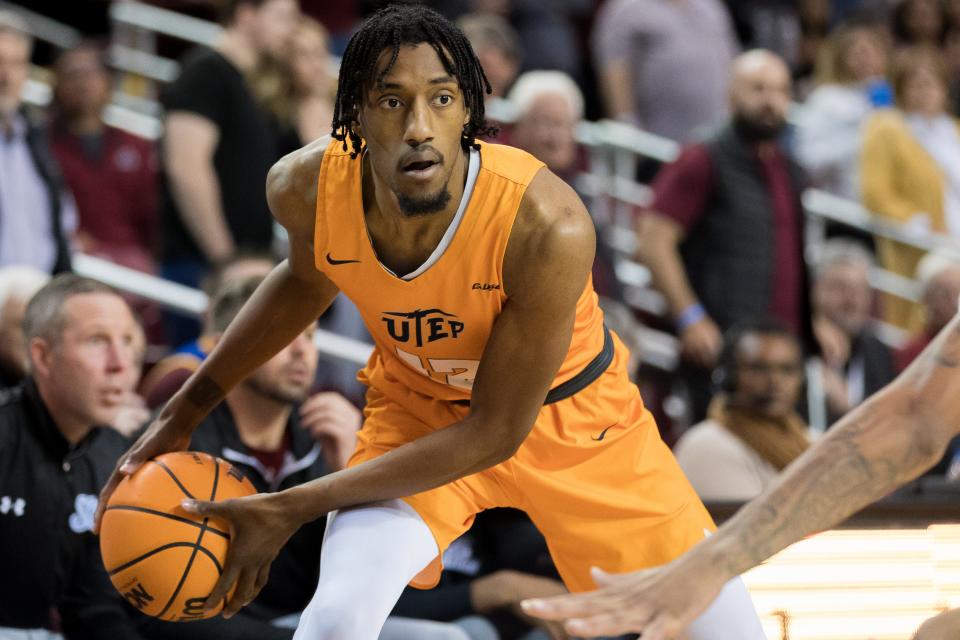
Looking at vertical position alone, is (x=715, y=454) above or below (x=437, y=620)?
above

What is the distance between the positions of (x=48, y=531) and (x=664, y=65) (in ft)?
15.4

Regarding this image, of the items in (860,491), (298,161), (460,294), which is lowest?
(860,491)

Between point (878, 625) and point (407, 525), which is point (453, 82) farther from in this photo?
point (878, 625)

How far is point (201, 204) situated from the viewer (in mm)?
5754

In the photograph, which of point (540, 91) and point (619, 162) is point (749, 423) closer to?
point (540, 91)

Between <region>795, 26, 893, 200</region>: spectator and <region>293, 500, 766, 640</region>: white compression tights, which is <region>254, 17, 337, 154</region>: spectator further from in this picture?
<region>795, 26, 893, 200</region>: spectator

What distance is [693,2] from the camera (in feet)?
25.9

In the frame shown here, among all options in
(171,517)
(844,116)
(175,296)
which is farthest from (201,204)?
(844,116)

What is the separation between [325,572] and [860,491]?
4.07 ft

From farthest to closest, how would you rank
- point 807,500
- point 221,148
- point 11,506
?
point 221,148 < point 11,506 < point 807,500

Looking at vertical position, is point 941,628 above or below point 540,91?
below

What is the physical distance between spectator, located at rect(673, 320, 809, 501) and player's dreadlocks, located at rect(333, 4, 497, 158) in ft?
7.59

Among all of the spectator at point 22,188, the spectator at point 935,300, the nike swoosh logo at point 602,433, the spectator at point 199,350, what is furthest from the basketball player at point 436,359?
the spectator at point 935,300

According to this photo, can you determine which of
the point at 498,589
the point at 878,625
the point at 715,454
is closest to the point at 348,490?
the point at 498,589
